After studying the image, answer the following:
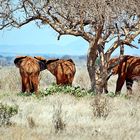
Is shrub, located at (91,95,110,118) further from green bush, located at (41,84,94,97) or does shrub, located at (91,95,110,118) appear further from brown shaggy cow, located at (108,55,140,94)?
brown shaggy cow, located at (108,55,140,94)

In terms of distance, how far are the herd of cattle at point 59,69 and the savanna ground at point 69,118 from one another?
202 centimetres

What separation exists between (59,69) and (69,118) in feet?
25.6

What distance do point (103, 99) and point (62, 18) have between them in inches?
216

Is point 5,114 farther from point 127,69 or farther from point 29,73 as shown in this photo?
point 127,69

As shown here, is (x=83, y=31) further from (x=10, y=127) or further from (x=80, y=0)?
(x=10, y=127)

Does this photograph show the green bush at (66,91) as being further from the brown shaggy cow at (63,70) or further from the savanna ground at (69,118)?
the brown shaggy cow at (63,70)

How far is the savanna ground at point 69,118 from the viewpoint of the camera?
10.2 m

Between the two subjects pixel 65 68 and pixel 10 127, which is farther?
pixel 65 68

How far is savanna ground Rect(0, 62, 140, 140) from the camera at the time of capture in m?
10.2

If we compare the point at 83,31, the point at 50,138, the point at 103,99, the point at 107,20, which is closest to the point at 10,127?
the point at 50,138

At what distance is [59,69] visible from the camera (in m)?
20.4

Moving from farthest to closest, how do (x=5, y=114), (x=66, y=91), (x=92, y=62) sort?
(x=92, y=62) → (x=66, y=91) → (x=5, y=114)

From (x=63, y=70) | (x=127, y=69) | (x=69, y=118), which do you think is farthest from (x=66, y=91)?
(x=69, y=118)

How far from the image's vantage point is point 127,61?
20547 millimetres
